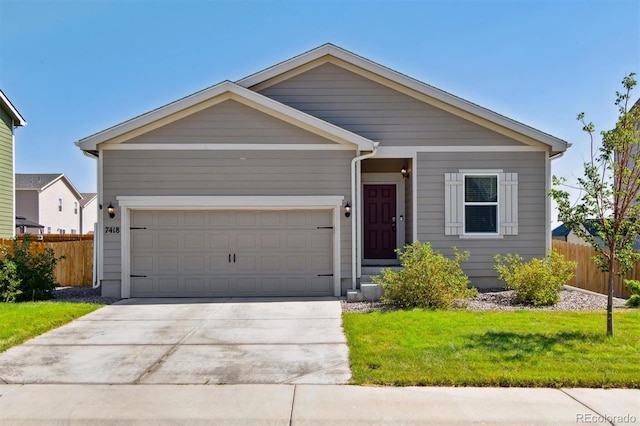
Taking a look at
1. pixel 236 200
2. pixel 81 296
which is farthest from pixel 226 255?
pixel 81 296

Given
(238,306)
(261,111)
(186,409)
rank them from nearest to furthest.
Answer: (186,409) < (238,306) < (261,111)

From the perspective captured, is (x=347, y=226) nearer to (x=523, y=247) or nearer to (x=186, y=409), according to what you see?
(x=523, y=247)

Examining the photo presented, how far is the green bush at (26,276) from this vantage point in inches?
392

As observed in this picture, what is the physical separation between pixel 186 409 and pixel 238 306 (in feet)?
16.5

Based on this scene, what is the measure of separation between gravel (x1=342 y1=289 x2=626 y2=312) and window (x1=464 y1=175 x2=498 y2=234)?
5.17 ft

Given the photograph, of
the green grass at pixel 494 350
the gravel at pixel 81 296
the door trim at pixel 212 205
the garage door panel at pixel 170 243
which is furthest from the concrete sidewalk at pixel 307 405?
the garage door panel at pixel 170 243

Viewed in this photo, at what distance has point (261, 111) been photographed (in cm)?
1048

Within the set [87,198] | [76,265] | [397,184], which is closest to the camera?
[397,184]

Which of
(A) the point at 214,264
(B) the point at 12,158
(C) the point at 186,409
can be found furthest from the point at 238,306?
(B) the point at 12,158

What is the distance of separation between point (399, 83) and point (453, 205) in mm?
3212

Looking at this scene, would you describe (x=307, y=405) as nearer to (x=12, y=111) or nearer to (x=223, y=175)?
(x=223, y=175)

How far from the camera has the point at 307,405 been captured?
4.46 meters

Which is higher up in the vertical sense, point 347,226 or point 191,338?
point 347,226

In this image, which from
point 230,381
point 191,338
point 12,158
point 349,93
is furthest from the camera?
point 12,158
